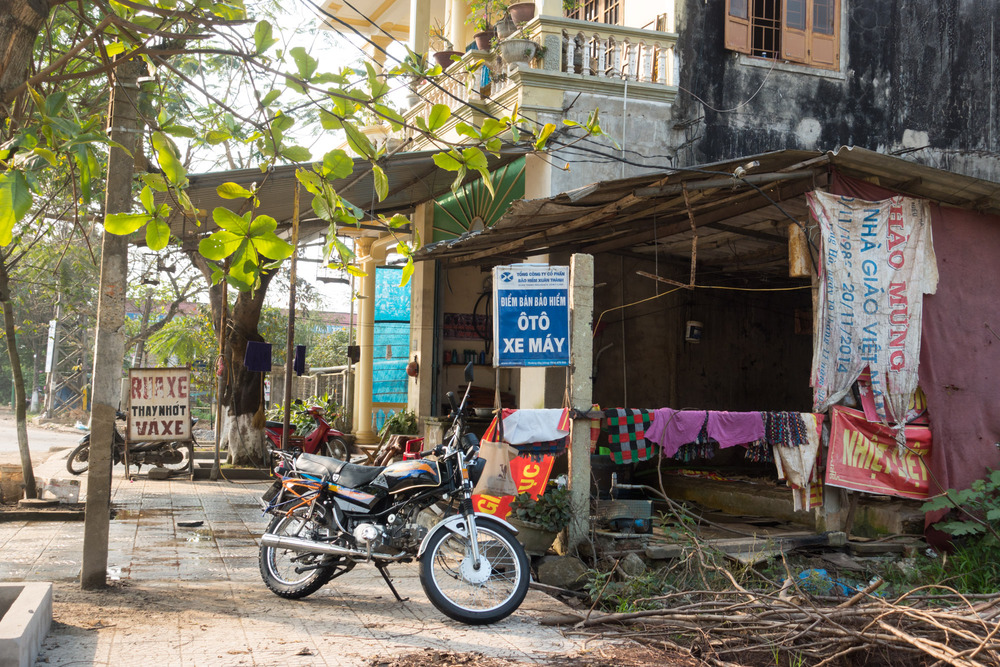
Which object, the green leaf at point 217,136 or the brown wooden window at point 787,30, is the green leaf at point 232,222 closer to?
the green leaf at point 217,136

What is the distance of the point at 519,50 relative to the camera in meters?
11.0

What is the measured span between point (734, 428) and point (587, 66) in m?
6.03

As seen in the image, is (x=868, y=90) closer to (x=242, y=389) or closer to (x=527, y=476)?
(x=527, y=476)

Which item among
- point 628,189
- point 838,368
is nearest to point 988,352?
point 838,368

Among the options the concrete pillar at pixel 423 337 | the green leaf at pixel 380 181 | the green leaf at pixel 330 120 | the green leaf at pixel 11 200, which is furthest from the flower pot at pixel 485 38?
the green leaf at pixel 11 200

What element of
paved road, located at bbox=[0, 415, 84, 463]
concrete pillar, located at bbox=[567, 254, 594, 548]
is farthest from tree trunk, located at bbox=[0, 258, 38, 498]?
paved road, located at bbox=[0, 415, 84, 463]

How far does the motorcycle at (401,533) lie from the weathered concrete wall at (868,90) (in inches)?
286

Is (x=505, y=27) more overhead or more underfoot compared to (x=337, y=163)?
more overhead

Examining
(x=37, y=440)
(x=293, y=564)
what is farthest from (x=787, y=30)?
(x=37, y=440)

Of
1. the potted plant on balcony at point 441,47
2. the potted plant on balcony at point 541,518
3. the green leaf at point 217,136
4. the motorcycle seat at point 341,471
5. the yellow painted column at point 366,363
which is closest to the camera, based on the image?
the green leaf at point 217,136

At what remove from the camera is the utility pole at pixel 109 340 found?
223 inches

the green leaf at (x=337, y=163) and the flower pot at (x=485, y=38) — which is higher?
the flower pot at (x=485, y=38)

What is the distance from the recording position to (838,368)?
740cm

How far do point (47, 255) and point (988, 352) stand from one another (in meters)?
14.0
